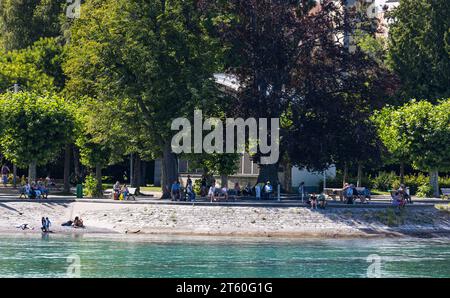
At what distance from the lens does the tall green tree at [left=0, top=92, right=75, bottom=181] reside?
77625 mm

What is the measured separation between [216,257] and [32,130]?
2421cm

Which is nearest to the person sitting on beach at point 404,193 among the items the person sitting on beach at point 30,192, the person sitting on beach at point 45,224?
the person sitting on beach at point 45,224

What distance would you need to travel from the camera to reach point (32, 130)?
7744 centimetres

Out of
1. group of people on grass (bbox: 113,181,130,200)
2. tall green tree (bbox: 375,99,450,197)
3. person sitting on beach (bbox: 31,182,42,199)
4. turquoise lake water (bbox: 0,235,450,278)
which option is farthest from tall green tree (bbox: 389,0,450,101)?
person sitting on beach (bbox: 31,182,42,199)

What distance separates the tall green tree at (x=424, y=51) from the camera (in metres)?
95.3

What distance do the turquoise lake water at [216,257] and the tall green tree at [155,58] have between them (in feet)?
30.7

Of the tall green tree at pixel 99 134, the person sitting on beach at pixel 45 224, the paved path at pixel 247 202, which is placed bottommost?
the person sitting on beach at pixel 45 224

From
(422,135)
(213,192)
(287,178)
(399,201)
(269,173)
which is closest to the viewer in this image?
(213,192)

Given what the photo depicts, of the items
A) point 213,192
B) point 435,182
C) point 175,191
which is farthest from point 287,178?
point 175,191

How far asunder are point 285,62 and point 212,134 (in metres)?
6.38

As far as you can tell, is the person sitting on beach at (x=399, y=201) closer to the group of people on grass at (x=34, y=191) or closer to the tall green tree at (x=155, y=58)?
the tall green tree at (x=155, y=58)

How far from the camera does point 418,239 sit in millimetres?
68375

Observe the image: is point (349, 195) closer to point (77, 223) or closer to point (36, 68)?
point (77, 223)

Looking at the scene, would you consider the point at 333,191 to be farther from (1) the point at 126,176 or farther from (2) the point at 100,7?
(1) the point at 126,176
